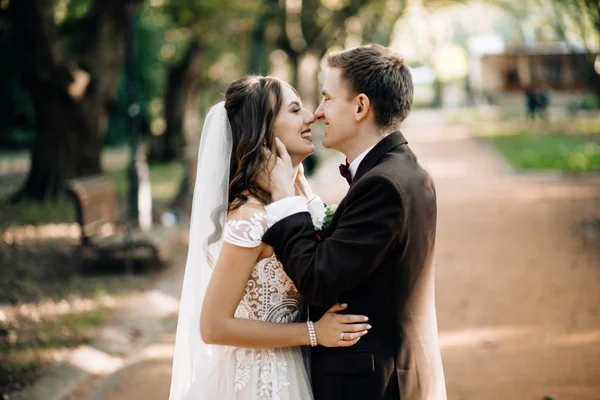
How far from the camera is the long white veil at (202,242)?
330cm

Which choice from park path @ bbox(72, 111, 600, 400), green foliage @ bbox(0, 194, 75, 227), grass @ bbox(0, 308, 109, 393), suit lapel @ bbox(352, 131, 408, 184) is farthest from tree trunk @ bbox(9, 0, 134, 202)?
suit lapel @ bbox(352, 131, 408, 184)

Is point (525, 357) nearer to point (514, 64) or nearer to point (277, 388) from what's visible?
point (277, 388)

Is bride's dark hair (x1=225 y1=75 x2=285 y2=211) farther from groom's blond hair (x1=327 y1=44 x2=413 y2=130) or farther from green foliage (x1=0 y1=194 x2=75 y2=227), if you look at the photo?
green foliage (x1=0 y1=194 x2=75 y2=227)

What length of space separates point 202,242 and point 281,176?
0.61 meters

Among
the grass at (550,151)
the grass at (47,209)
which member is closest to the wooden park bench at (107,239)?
the grass at (47,209)

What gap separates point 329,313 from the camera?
2895 millimetres

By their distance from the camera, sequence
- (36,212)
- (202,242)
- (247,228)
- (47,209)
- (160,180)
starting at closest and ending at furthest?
(247,228), (202,242), (36,212), (47,209), (160,180)

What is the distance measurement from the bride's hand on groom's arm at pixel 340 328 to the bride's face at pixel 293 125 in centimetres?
71

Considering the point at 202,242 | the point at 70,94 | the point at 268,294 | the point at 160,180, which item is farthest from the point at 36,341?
the point at 160,180

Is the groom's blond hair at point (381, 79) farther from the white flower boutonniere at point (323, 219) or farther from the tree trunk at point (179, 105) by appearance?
the tree trunk at point (179, 105)

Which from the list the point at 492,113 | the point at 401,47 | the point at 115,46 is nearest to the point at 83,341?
the point at 115,46

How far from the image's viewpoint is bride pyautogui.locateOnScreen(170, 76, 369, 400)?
9.65 feet

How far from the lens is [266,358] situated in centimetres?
Result: 319

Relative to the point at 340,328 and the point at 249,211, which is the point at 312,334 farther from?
the point at 249,211
